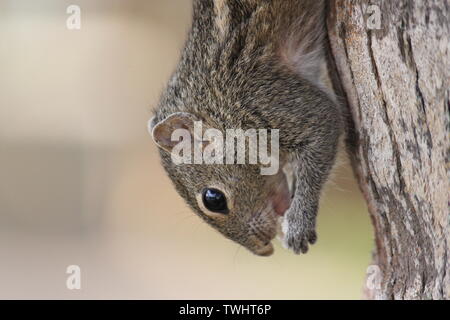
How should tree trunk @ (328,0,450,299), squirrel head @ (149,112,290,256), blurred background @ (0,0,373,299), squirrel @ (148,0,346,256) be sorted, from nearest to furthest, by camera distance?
tree trunk @ (328,0,450,299) < squirrel @ (148,0,346,256) < squirrel head @ (149,112,290,256) < blurred background @ (0,0,373,299)

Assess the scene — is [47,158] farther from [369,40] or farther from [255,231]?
[369,40]

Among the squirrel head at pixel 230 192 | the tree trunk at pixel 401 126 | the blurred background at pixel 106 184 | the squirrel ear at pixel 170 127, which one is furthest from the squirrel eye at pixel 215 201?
the blurred background at pixel 106 184

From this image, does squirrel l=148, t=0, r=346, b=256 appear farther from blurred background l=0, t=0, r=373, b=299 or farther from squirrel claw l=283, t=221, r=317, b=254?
blurred background l=0, t=0, r=373, b=299

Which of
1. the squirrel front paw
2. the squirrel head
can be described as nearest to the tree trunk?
the squirrel front paw

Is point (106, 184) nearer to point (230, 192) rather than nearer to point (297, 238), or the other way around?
point (230, 192)
